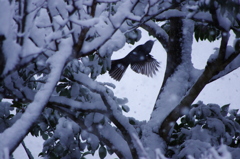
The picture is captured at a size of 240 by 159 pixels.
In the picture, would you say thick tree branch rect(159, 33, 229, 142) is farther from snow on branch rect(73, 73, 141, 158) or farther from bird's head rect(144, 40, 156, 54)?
bird's head rect(144, 40, 156, 54)

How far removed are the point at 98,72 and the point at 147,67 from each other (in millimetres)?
1578

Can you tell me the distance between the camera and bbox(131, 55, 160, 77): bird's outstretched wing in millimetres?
4262

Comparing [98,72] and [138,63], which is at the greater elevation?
[98,72]

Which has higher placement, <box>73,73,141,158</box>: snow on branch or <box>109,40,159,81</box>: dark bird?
<box>73,73,141,158</box>: snow on branch

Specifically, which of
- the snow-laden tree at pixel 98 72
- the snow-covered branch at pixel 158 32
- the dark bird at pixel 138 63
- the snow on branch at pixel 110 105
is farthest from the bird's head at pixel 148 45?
the snow on branch at pixel 110 105

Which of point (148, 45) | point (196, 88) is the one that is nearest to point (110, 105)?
point (196, 88)

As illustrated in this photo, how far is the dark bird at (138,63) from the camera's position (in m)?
3.95

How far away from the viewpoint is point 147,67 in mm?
4301

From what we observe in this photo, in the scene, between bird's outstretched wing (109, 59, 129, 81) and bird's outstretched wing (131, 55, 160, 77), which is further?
bird's outstretched wing (131, 55, 160, 77)

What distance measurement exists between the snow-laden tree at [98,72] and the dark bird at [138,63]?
412 millimetres

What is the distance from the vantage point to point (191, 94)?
2.54 metres

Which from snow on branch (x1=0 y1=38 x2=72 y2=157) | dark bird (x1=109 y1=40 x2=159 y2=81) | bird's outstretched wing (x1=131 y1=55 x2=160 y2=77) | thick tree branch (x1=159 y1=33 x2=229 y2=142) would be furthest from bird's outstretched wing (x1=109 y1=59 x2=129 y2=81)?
snow on branch (x1=0 y1=38 x2=72 y2=157)

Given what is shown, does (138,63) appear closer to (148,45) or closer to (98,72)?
(148,45)

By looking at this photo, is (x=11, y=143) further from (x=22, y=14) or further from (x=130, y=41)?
(x=130, y=41)
